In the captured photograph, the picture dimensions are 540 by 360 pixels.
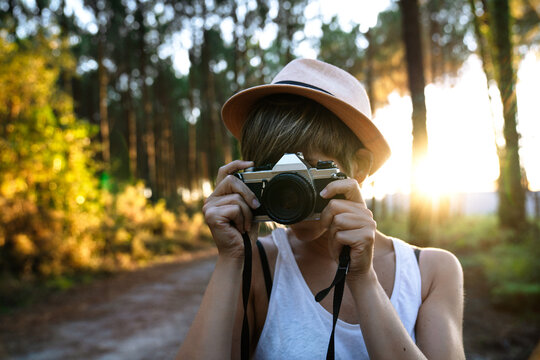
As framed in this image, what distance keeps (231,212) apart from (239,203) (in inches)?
1.8

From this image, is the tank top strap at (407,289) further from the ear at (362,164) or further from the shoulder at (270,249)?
the shoulder at (270,249)

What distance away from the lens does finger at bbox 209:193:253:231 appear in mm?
1317

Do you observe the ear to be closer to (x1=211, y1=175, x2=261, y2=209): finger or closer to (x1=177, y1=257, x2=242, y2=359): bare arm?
(x1=211, y1=175, x2=261, y2=209): finger

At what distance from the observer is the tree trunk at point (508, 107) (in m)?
7.34

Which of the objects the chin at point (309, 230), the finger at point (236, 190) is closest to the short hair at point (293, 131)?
the finger at point (236, 190)

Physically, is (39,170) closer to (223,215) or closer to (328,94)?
(223,215)

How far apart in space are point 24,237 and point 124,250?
3312 millimetres

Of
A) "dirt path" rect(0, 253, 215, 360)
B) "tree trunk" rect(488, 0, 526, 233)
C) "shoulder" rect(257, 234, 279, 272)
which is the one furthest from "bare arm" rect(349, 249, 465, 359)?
"tree trunk" rect(488, 0, 526, 233)

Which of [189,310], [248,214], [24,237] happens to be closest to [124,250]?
[24,237]

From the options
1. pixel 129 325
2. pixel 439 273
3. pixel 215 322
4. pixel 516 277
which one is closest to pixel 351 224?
pixel 439 273

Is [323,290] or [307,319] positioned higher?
[323,290]

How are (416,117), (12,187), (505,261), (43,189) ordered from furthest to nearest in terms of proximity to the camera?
1. (43,189)
2. (12,187)
3. (505,261)
4. (416,117)

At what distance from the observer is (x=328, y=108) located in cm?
136

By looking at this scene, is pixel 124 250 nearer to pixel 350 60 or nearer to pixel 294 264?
pixel 294 264
